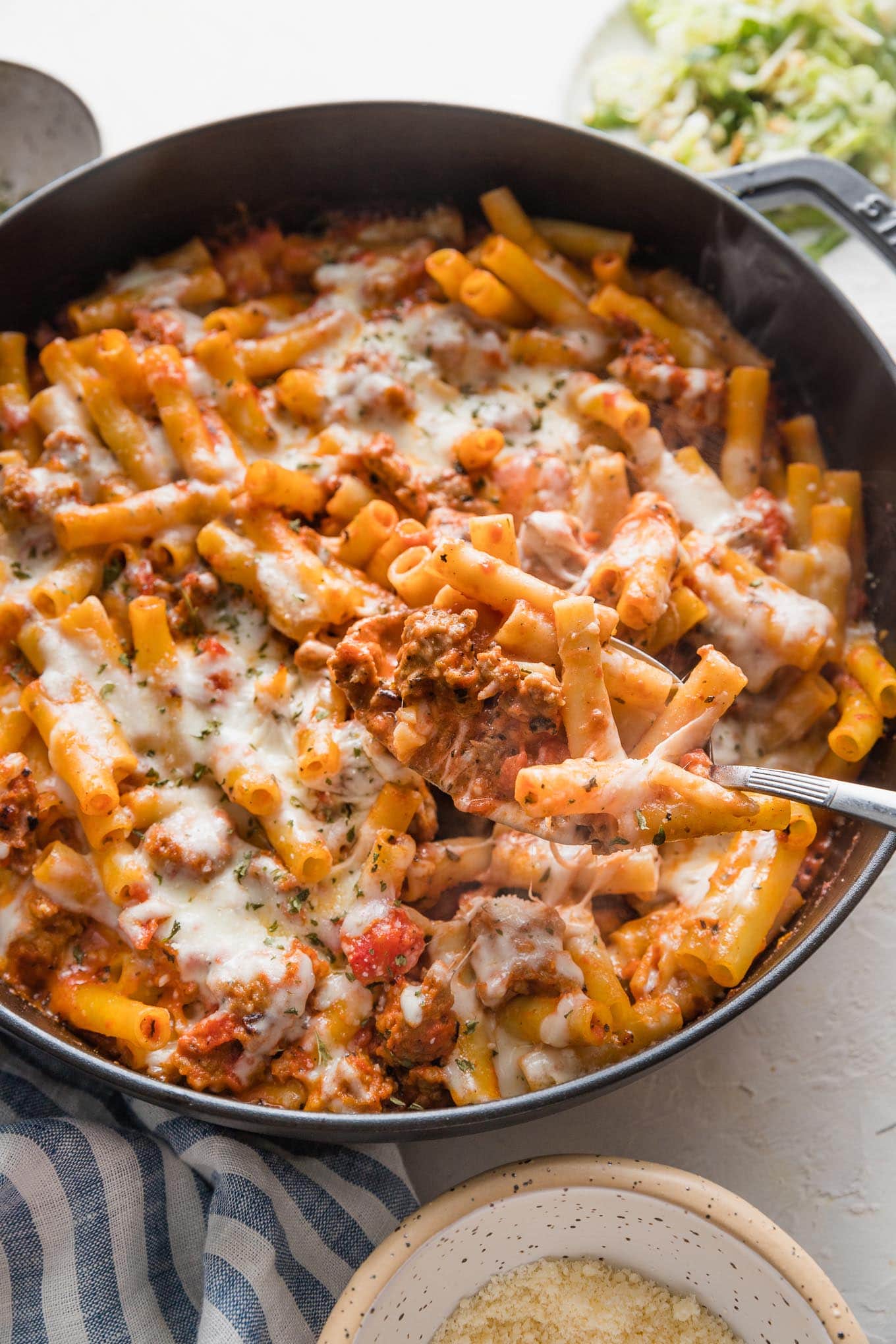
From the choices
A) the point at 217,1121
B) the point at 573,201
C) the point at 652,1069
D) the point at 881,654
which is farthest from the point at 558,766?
the point at 573,201

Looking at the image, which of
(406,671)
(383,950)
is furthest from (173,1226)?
(406,671)

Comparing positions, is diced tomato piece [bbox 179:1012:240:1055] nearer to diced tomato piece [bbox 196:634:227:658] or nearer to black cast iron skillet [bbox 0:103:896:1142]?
diced tomato piece [bbox 196:634:227:658]

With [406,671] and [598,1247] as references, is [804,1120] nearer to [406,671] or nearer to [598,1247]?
[598,1247]

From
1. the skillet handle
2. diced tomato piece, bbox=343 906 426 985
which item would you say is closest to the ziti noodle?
diced tomato piece, bbox=343 906 426 985

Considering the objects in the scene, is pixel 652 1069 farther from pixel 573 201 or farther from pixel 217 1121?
pixel 573 201

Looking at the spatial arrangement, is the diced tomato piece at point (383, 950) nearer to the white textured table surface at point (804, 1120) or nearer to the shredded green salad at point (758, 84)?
the white textured table surface at point (804, 1120)
